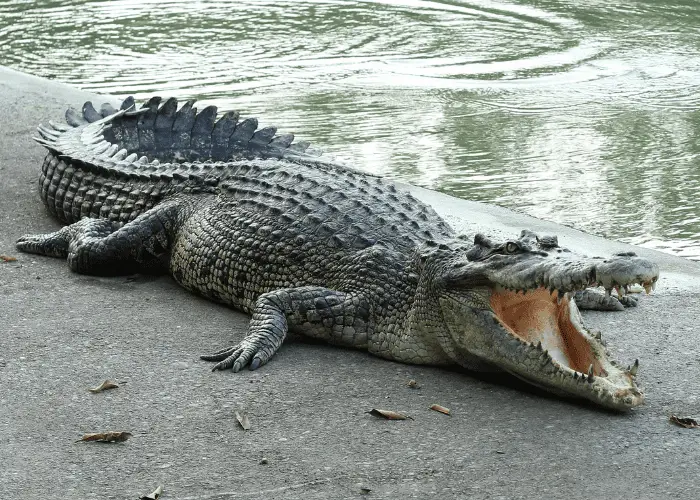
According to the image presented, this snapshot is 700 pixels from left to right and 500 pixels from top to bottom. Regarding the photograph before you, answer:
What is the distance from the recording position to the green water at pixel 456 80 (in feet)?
24.6

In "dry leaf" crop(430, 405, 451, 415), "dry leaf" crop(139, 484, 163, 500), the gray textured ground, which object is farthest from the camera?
"dry leaf" crop(430, 405, 451, 415)

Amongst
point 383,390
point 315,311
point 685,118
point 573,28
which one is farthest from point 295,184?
point 573,28

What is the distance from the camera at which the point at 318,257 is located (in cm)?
476

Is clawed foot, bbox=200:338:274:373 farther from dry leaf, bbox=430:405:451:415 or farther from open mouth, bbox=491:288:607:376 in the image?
open mouth, bbox=491:288:607:376

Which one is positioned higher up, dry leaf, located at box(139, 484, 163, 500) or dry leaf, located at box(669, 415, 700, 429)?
dry leaf, located at box(139, 484, 163, 500)

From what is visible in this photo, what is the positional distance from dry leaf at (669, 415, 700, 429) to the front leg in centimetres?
132

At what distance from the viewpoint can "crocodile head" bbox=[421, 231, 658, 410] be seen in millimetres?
3848

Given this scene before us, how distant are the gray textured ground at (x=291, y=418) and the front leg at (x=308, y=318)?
0.08 meters

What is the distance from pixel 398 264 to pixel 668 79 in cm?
644

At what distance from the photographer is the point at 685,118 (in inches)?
352

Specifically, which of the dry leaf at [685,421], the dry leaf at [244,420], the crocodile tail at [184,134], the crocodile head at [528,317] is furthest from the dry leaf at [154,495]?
the crocodile tail at [184,134]

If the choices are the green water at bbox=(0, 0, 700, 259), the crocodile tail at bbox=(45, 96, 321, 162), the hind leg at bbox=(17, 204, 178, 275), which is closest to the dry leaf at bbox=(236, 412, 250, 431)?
the hind leg at bbox=(17, 204, 178, 275)

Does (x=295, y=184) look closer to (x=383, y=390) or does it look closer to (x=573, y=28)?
(x=383, y=390)

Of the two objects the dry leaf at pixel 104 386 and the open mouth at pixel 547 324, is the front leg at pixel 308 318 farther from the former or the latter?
the open mouth at pixel 547 324
